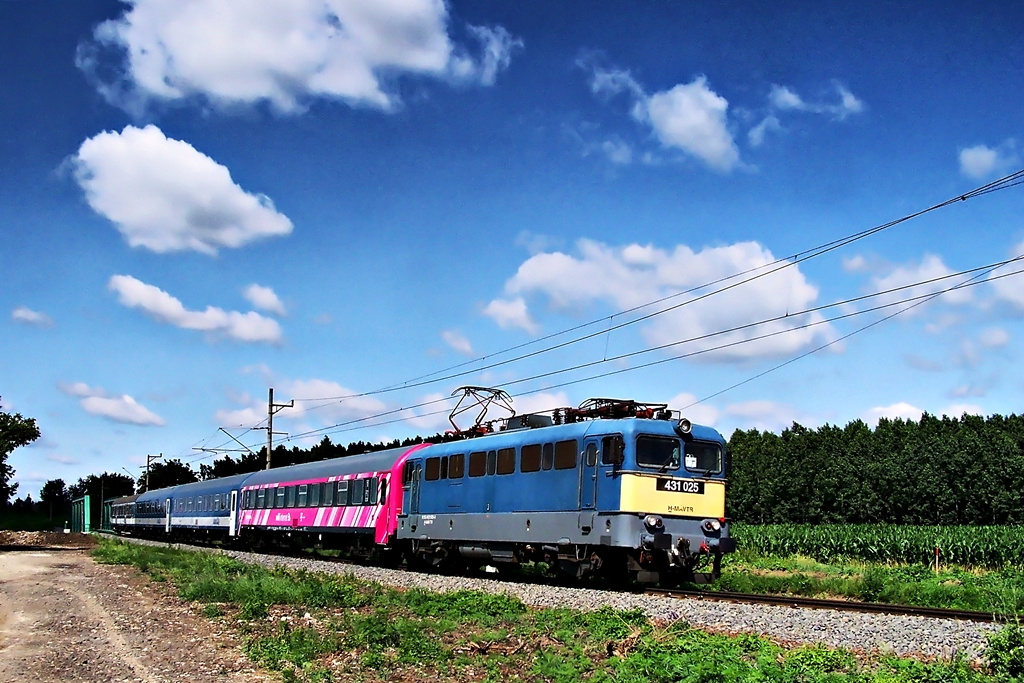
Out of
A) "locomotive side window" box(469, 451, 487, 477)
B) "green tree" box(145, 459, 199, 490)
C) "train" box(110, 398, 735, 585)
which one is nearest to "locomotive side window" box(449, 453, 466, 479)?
"train" box(110, 398, 735, 585)

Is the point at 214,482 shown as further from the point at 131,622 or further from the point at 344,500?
the point at 131,622

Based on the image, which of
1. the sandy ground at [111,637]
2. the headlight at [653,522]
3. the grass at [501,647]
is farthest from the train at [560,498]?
the sandy ground at [111,637]

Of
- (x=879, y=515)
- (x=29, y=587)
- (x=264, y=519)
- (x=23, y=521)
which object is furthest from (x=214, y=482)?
(x=23, y=521)

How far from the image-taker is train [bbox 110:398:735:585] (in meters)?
20.4

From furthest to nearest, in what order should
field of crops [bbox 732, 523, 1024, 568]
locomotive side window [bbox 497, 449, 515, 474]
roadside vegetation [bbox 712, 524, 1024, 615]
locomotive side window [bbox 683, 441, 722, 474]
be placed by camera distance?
1. field of crops [bbox 732, 523, 1024, 568]
2. locomotive side window [bbox 497, 449, 515, 474]
3. locomotive side window [bbox 683, 441, 722, 474]
4. roadside vegetation [bbox 712, 524, 1024, 615]

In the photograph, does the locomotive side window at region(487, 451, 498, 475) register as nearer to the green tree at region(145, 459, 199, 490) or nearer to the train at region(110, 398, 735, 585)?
the train at region(110, 398, 735, 585)

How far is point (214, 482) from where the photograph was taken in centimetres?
5328

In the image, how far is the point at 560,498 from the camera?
71.6 feet

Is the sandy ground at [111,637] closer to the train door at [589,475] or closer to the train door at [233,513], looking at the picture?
the train door at [589,475]

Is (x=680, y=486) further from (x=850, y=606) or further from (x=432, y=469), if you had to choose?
(x=432, y=469)

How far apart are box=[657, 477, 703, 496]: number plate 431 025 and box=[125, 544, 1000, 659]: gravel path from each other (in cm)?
241

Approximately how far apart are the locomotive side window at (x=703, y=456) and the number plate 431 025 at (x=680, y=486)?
1.10ft

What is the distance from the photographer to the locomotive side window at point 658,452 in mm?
20562

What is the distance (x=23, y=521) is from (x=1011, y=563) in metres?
158
